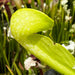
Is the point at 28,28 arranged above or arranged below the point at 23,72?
above

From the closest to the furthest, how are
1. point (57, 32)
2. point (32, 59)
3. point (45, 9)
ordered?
point (32, 59)
point (57, 32)
point (45, 9)

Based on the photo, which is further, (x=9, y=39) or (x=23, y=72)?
(x=9, y=39)

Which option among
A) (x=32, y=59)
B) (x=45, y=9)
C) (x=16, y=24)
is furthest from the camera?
(x=45, y=9)

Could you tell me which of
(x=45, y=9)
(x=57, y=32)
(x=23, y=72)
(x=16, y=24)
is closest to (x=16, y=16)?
(x=16, y=24)

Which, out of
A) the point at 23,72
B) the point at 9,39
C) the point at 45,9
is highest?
the point at 45,9

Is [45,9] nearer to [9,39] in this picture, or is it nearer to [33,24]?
[9,39]

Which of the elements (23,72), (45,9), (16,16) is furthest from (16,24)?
(45,9)

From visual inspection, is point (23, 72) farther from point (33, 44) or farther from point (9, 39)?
point (33, 44)

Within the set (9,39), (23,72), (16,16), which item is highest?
(16,16)

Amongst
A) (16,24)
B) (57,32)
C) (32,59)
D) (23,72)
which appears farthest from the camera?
(57,32)
